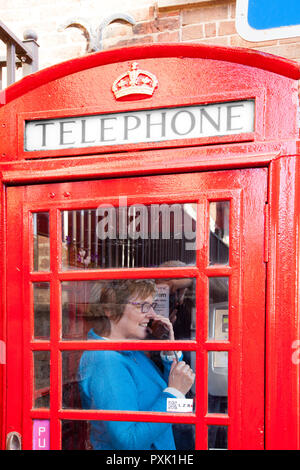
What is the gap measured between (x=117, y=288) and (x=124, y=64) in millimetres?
925

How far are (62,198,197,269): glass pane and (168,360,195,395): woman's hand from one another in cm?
43

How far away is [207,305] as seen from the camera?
1.80 metres

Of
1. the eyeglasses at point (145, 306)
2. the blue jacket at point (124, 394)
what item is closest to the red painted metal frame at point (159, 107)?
the eyeglasses at point (145, 306)

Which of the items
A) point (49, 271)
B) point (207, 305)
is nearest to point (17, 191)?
point (49, 271)

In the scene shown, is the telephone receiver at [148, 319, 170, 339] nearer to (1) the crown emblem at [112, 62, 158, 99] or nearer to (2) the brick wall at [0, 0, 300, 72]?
(1) the crown emblem at [112, 62, 158, 99]

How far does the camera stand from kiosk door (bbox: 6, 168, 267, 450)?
5.69 ft

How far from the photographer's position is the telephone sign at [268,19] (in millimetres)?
1591

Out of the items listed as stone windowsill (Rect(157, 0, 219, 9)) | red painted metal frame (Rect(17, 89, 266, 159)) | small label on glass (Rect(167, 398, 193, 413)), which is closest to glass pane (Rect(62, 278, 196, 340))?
small label on glass (Rect(167, 398, 193, 413))

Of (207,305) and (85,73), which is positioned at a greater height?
(85,73)

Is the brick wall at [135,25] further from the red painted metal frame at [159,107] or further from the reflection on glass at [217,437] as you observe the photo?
the reflection on glass at [217,437]
